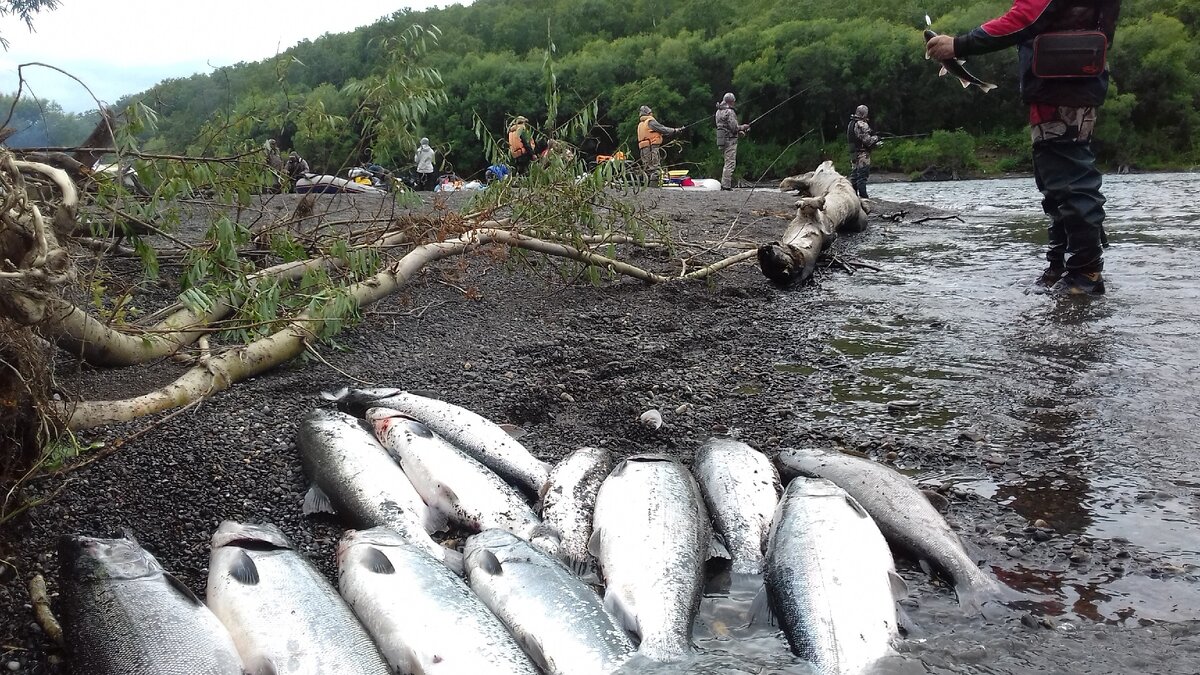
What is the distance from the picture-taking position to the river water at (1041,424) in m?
2.64

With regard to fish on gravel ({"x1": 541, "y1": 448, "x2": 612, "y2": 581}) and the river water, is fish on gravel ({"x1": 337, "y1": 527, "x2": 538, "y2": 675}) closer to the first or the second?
fish on gravel ({"x1": 541, "y1": 448, "x2": 612, "y2": 581})

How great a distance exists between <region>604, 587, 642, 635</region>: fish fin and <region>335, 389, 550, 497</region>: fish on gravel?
106cm

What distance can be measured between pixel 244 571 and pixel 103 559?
49cm

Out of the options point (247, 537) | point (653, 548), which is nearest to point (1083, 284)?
point (653, 548)

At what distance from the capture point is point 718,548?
136 inches

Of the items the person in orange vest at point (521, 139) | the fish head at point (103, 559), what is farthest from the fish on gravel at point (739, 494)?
the person in orange vest at point (521, 139)

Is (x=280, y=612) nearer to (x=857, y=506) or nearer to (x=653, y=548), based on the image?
(x=653, y=548)

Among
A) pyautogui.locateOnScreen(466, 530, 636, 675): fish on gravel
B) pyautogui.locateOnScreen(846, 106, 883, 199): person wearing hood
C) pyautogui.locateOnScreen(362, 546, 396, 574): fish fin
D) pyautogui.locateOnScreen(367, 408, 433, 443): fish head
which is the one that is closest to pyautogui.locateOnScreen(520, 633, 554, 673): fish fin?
pyautogui.locateOnScreen(466, 530, 636, 675): fish on gravel

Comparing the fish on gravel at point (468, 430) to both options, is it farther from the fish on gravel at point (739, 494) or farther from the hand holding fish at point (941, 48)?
the hand holding fish at point (941, 48)

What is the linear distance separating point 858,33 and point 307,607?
260ft

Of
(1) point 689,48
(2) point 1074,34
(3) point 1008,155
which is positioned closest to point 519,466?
(2) point 1074,34

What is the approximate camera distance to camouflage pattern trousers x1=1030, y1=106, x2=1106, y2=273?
6.70 meters

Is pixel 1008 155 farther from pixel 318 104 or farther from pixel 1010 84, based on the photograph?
pixel 318 104

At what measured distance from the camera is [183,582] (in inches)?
117
